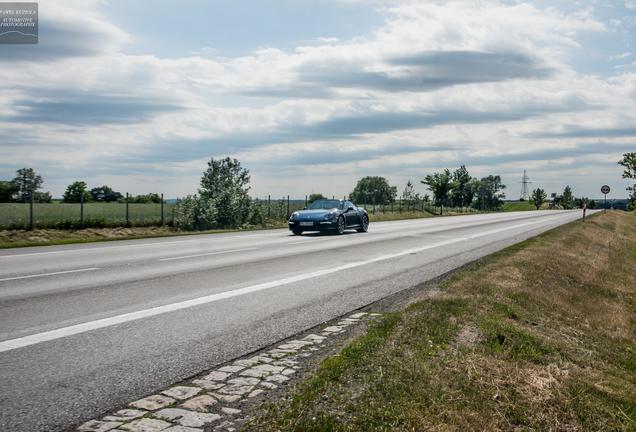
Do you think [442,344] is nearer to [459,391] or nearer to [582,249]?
[459,391]

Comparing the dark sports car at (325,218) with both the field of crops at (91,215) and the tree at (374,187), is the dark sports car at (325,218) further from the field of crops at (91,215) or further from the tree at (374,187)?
the tree at (374,187)

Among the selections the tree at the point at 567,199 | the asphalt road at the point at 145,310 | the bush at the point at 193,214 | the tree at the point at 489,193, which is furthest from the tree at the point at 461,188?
the asphalt road at the point at 145,310

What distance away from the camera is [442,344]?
220 inches

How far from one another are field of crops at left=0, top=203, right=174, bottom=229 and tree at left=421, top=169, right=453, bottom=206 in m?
57.9

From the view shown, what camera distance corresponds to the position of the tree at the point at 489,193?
13050 cm

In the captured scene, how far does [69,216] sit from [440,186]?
64.4 m

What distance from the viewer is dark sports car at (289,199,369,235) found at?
73.6 feet

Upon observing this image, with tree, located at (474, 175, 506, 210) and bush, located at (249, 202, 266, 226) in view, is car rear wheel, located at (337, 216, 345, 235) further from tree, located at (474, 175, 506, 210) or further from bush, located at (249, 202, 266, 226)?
tree, located at (474, 175, 506, 210)

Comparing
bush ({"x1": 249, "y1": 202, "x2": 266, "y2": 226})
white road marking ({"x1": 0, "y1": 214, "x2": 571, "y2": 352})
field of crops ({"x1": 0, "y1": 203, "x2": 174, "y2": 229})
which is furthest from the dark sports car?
white road marking ({"x1": 0, "y1": 214, "x2": 571, "y2": 352})

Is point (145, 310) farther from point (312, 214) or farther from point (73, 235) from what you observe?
point (73, 235)

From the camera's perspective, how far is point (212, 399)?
3984mm

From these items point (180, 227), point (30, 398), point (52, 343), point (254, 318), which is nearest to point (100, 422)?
point (30, 398)

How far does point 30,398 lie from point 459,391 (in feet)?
10.5

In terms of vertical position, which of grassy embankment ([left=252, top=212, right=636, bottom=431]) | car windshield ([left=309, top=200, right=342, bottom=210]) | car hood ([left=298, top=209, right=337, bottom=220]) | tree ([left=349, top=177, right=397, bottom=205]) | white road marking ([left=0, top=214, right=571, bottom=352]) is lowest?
grassy embankment ([left=252, top=212, right=636, bottom=431])
